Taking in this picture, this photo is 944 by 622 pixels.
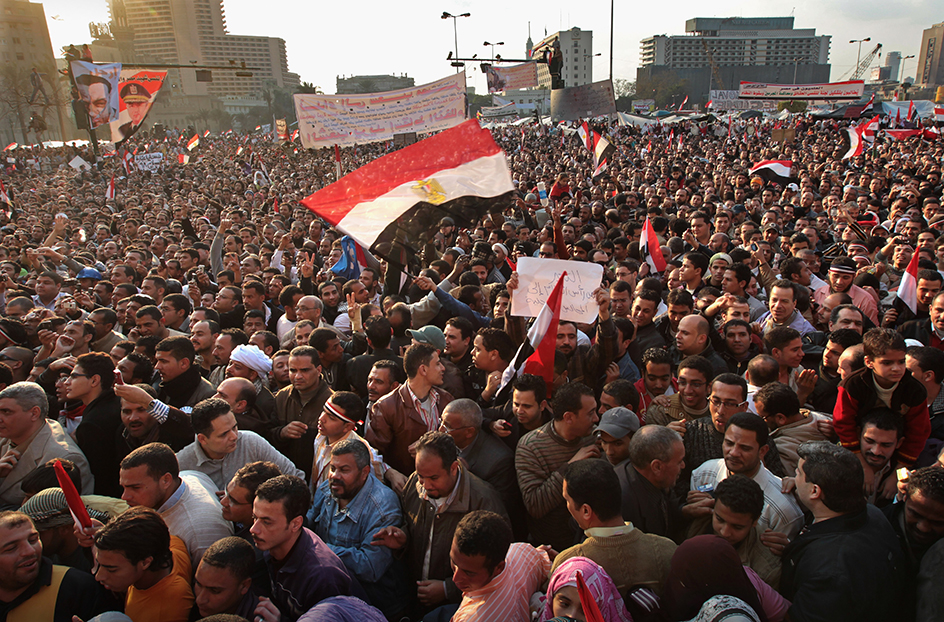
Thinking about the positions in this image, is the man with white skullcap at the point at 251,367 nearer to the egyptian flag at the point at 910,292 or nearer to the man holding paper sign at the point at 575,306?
the man holding paper sign at the point at 575,306

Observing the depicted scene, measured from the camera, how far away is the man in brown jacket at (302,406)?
397 cm

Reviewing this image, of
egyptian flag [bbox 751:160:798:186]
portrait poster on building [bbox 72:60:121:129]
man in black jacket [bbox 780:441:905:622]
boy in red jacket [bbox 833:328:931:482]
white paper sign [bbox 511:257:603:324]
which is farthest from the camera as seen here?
portrait poster on building [bbox 72:60:121:129]

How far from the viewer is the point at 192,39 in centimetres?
13888

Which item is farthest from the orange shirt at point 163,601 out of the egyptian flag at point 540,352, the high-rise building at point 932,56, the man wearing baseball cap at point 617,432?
the high-rise building at point 932,56

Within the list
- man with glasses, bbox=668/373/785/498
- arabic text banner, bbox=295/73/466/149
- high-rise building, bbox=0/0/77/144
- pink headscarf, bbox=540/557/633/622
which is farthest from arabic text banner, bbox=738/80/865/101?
high-rise building, bbox=0/0/77/144

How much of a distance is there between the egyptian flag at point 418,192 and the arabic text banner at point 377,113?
831 centimetres

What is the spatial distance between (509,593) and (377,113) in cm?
1283

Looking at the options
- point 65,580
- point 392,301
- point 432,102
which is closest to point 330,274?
point 392,301

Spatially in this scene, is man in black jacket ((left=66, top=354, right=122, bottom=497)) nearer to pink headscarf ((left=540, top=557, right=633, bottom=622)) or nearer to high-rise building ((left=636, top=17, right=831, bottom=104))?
pink headscarf ((left=540, top=557, right=633, bottom=622))

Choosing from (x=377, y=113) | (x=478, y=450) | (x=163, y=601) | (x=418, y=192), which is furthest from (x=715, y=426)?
(x=377, y=113)

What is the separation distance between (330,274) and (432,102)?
7637mm

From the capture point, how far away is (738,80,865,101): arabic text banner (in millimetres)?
34375

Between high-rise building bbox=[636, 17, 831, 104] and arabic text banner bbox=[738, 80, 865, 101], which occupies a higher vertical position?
high-rise building bbox=[636, 17, 831, 104]

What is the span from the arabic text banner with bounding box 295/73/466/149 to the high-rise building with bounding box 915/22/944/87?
126462mm
